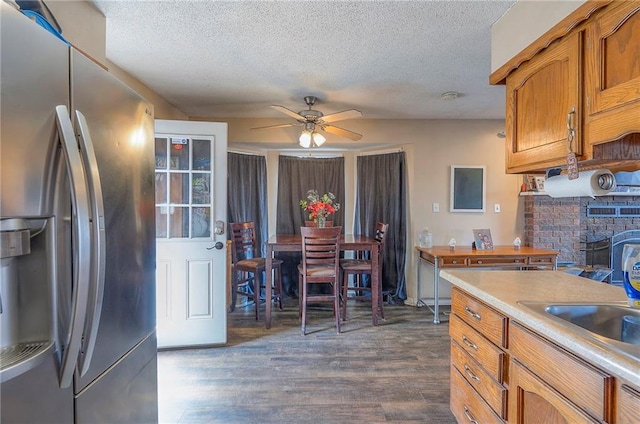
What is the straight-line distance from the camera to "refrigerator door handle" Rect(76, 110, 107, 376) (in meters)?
0.86

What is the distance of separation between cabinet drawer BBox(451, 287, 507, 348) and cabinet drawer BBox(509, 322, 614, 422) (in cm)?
7

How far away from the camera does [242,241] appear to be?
152 inches

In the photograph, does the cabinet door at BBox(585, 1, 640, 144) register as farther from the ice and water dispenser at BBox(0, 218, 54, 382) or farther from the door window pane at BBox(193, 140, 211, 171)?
the door window pane at BBox(193, 140, 211, 171)

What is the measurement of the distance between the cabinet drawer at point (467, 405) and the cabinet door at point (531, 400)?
0.44ft

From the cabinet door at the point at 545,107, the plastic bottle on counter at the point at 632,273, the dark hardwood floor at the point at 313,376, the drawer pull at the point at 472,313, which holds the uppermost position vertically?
the cabinet door at the point at 545,107

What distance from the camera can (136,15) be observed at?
186 cm

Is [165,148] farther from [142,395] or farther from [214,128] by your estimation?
[142,395]

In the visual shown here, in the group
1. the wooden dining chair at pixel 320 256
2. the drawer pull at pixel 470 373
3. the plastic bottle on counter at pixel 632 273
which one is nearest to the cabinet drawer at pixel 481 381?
the drawer pull at pixel 470 373

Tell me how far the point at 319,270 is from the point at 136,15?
245 cm

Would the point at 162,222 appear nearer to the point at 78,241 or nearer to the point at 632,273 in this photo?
the point at 78,241

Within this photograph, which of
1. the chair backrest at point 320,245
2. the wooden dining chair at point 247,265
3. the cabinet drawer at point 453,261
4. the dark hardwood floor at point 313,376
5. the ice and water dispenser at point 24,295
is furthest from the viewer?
the wooden dining chair at point 247,265

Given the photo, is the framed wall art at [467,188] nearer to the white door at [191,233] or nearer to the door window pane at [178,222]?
the white door at [191,233]

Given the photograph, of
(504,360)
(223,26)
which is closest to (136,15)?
(223,26)

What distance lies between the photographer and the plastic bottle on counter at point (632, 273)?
119 centimetres
